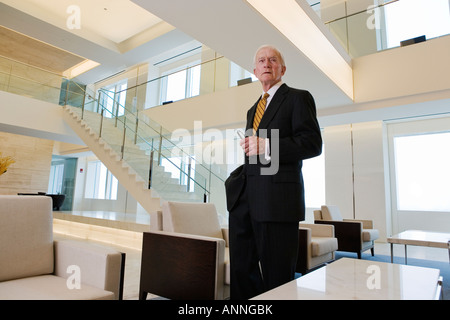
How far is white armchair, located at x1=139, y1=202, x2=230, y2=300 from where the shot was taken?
1979mm

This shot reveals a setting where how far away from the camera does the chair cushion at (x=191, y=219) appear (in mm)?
2502

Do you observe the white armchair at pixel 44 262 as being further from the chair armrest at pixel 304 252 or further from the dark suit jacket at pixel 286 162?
the chair armrest at pixel 304 252

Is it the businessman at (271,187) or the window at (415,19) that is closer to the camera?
the businessman at (271,187)

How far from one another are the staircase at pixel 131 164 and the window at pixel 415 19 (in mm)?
4697

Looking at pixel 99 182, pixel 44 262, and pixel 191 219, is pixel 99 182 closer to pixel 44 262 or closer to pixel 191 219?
pixel 191 219

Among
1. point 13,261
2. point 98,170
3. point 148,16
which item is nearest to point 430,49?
point 13,261

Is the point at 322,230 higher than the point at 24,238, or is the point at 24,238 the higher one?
the point at 24,238

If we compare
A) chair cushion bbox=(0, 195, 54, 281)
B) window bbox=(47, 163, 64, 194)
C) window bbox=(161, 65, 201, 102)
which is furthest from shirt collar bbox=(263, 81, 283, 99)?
window bbox=(47, 163, 64, 194)

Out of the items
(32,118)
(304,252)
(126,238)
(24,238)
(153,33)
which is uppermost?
(153,33)

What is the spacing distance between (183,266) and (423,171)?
6.69 m

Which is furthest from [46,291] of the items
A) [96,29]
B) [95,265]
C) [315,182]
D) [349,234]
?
[96,29]

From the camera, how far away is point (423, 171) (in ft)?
22.3

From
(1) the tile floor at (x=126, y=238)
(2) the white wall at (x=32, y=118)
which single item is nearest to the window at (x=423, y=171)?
(1) the tile floor at (x=126, y=238)

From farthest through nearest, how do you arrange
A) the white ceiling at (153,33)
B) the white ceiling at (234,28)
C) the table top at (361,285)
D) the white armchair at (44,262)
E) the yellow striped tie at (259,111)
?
the white ceiling at (153,33)
the white ceiling at (234,28)
the yellow striped tie at (259,111)
the white armchair at (44,262)
the table top at (361,285)
